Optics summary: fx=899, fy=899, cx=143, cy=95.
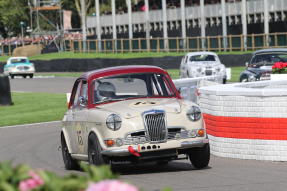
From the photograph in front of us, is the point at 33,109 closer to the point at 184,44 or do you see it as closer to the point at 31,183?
the point at 31,183

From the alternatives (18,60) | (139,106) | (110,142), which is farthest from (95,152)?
(18,60)

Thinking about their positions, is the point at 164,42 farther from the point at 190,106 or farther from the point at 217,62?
the point at 190,106

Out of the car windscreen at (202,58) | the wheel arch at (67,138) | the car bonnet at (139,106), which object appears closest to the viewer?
the car bonnet at (139,106)

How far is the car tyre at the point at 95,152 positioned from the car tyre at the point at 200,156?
1.29 m

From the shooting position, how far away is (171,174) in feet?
39.4

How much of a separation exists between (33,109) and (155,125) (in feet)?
63.2

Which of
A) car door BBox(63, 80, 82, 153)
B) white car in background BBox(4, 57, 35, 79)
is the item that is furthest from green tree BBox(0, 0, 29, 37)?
car door BBox(63, 80, 82, 153)

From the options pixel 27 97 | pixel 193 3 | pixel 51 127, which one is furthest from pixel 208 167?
pixel 193 3

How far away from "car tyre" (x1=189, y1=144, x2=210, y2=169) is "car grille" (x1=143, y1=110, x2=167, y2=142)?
2.28 feet

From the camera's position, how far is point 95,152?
11.9 m

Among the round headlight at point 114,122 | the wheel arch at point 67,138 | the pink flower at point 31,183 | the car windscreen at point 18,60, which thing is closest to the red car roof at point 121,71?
the wheel arch at point 67,138

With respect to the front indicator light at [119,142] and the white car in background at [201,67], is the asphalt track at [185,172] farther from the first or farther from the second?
the white car in background at [201,67]

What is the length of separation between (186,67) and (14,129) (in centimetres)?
1578

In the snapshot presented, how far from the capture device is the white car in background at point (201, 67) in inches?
1473
